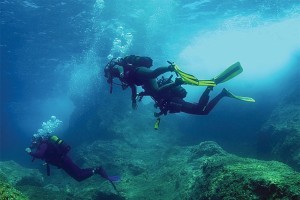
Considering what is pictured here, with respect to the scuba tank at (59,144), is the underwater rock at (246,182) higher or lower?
lower

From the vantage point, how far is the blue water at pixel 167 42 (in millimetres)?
21562

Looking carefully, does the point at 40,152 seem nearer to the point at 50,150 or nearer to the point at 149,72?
the point at 50,150

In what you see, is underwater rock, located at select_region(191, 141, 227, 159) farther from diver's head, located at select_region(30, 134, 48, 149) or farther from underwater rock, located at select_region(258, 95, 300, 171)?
diver's head, located at select_region(30, 134, 48, 149)

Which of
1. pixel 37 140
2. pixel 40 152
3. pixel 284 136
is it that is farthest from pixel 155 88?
pixel 284 136

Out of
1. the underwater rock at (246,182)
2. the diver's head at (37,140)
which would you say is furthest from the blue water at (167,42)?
the underwater rock at (246,182)

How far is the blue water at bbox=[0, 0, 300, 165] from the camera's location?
21562 millimetres

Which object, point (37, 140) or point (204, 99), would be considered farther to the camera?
point (37, 140)

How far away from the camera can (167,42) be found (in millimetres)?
31047

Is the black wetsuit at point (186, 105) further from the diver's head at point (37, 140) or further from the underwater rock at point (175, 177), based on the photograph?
the diver's head at point (37, 140)

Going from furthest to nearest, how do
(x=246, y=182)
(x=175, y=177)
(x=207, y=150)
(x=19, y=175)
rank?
(x=19, y=175), (x=207, y=150), (x=175, y=177), (x=246, y=182)

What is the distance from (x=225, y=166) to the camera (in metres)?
5.70

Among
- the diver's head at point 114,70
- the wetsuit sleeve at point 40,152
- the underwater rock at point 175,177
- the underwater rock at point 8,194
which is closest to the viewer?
the underwater rock at point 8,194

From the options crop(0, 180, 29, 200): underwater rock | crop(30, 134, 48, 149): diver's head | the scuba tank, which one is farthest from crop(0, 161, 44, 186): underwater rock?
crop(0, 180, 29, 200): underwater rock

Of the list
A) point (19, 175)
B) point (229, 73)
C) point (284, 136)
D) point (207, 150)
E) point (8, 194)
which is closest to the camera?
point (8, 194)
